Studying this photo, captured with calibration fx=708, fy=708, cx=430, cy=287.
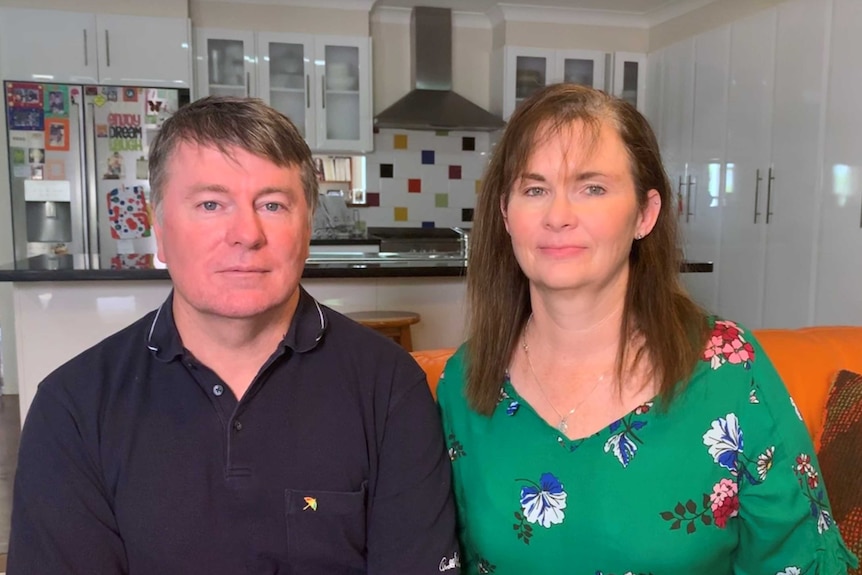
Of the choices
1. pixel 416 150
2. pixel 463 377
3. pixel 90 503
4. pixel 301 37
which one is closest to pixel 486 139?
pixel 416 150

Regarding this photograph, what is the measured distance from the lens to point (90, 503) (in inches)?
39.3

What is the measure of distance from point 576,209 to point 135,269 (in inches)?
72.6

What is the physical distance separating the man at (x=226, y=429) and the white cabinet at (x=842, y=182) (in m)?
2.77

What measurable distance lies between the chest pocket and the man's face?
0.29 m

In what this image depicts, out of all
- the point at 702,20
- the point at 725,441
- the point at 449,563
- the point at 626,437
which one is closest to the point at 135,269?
the point at 449,563

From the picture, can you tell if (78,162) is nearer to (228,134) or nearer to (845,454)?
(228,134)

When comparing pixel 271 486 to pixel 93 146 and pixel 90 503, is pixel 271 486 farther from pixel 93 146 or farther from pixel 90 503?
pixel 93 146

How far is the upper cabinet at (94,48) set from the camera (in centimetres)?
397

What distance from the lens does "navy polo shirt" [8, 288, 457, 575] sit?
99cm

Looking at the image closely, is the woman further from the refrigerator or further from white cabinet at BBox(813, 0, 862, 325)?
the refrigerator

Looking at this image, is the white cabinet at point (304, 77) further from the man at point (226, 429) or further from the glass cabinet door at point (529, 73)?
the man at point (226, 429)

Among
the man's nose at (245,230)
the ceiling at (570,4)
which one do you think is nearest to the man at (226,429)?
the man's nose at (245,230)

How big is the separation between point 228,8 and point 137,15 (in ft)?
1.81

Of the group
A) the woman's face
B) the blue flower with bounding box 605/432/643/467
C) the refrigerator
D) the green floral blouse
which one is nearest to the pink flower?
the green floral blouse
